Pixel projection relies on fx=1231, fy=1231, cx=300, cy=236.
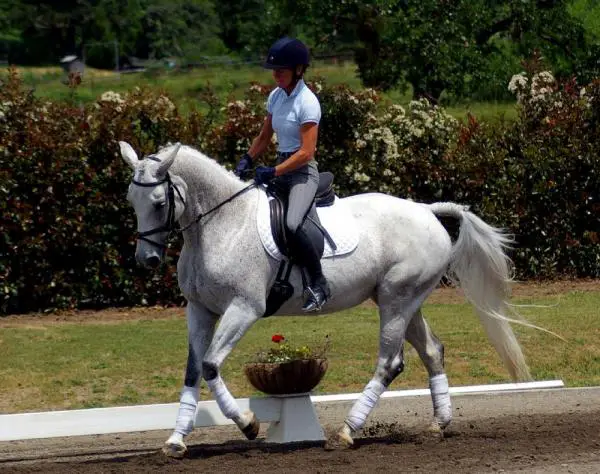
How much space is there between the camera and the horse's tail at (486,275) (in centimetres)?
909

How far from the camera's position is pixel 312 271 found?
26.4 ft

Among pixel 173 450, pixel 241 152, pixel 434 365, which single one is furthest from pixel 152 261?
pixel 241 152

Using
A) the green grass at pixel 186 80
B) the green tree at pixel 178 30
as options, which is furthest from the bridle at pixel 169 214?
the green tree at pixel 178 30

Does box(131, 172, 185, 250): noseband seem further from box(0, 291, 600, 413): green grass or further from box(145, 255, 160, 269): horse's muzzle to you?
box(0, 291, 600, 413): green grass

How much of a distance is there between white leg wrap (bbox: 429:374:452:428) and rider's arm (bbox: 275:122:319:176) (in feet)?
6.22

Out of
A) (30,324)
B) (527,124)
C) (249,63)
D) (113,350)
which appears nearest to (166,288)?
(30,324)

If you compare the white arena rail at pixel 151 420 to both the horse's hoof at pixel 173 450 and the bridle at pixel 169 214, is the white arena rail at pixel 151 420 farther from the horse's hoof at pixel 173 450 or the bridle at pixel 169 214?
the bridle at pixel 169 214

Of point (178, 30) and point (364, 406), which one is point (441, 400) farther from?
point (178, 30)

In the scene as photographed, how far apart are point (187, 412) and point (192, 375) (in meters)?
0.24

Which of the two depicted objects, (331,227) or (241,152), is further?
(241,152)

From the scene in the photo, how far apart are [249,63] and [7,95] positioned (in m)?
33.2

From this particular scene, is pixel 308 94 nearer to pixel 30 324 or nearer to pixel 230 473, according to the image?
pixel 230 473

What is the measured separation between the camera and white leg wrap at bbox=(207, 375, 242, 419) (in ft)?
25.8

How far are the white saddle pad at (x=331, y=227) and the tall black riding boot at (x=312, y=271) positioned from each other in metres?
0.14
